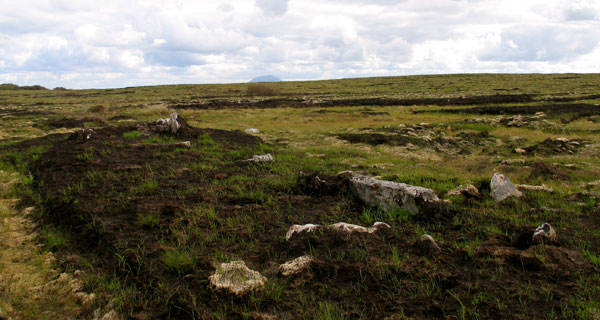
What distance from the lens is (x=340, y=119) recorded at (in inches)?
1110

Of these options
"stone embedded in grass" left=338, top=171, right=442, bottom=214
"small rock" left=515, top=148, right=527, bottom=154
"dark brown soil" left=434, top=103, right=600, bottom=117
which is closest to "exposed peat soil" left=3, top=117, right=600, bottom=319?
"stone embedded in grass" left=338, top=171, right=442, bottom=214

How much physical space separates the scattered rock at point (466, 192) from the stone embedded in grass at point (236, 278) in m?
5.04

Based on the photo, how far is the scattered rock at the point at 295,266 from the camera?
14.5 feet

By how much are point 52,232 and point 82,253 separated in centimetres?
132

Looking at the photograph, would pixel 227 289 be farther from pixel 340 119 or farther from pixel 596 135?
pixel 340 119

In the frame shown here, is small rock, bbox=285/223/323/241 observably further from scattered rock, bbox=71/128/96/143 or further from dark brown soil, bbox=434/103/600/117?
dark brown soil, bbox=434/103/600/117

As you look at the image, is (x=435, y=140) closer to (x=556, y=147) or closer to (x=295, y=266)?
(x=556, y=147)

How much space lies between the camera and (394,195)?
6.55m

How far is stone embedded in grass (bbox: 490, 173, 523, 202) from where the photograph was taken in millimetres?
7155

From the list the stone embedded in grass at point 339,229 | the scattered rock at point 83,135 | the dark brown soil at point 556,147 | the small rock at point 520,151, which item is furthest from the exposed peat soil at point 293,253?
the dark brown soil at point 556,147

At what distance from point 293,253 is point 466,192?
4.60 metres

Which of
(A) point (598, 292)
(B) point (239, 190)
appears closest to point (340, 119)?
(B) point (239, 190)

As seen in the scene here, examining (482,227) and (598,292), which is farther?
(482,227)

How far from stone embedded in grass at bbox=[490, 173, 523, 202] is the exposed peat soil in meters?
0.27
